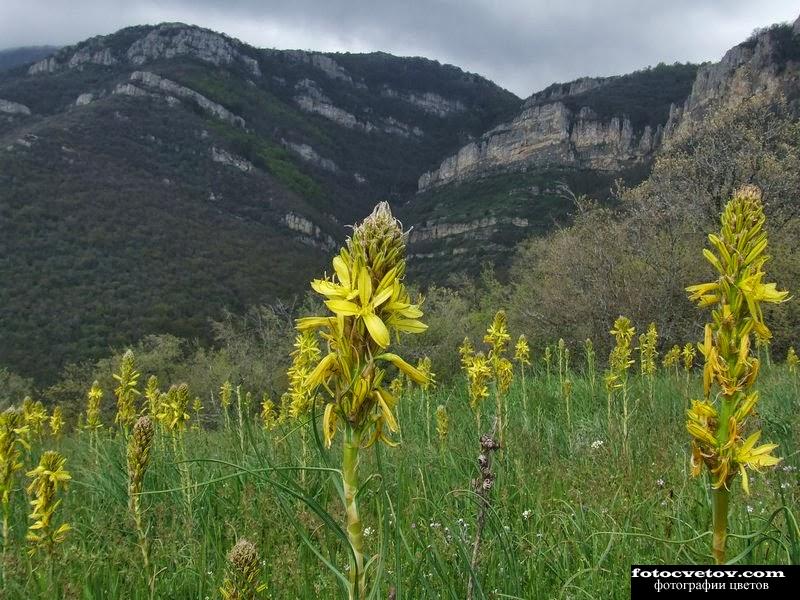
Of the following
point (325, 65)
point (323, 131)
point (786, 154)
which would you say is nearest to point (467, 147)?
point (323, 131)

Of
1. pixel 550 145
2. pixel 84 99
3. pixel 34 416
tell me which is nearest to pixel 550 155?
pixel 550 145

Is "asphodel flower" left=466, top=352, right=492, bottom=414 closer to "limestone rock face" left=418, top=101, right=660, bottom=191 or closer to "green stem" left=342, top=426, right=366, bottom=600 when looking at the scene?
"green stem" left=342, top=426, right=366, bottom=600

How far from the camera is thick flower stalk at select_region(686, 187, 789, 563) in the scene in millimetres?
1202

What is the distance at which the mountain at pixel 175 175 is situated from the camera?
5306cm

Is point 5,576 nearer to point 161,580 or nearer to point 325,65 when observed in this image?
point 161,580

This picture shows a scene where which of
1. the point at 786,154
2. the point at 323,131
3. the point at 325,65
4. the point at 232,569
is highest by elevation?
the point at 325,65

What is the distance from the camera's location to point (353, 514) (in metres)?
1.04

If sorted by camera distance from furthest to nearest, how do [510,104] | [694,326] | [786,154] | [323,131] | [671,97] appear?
[510,104], [323,131], [671,97], [786,154], [694,326]

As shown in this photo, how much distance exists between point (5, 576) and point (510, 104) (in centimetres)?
20762

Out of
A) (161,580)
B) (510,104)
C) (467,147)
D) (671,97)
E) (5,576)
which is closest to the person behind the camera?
(5,576)

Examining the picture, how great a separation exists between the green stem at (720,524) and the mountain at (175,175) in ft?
151

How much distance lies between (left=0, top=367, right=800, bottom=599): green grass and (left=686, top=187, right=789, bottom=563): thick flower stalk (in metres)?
0.13

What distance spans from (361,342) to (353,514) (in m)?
0.36

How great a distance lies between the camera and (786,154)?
18.0 metres
